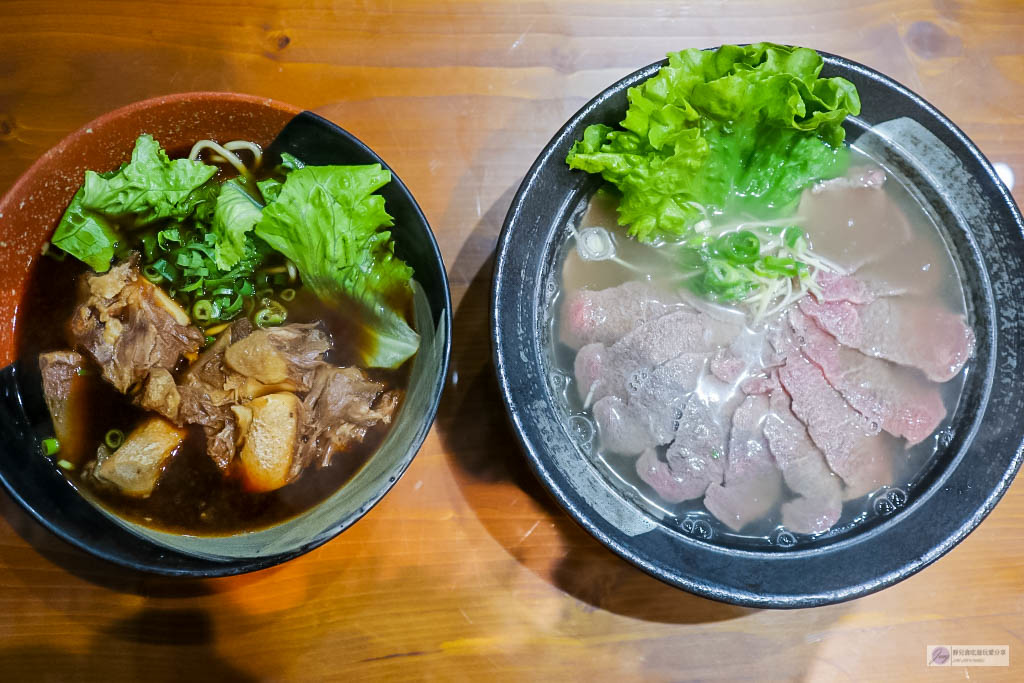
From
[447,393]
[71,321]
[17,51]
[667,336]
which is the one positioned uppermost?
[17,51]

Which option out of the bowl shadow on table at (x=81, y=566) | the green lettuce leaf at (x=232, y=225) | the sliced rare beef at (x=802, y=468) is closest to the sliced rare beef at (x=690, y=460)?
the sliced rare beef at (x=802, y=468)

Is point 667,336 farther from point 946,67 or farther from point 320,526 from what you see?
point 946,67

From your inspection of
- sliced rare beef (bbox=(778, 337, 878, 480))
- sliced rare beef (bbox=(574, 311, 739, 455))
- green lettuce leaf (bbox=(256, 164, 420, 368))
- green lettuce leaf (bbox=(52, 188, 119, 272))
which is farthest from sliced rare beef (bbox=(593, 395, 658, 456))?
green lettuce leaf (bbox=(52, 188, 119, 272))

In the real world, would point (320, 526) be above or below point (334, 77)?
below

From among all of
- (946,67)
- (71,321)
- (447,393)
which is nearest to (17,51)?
(71,321)

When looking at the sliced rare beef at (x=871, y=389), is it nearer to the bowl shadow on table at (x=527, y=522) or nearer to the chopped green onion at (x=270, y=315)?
the bowl shadow on table at (x=527, y=522)

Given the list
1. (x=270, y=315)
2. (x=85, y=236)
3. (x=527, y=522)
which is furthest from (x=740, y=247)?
(x=85, y=236)

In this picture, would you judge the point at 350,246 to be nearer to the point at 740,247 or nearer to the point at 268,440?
the point at 268,440
